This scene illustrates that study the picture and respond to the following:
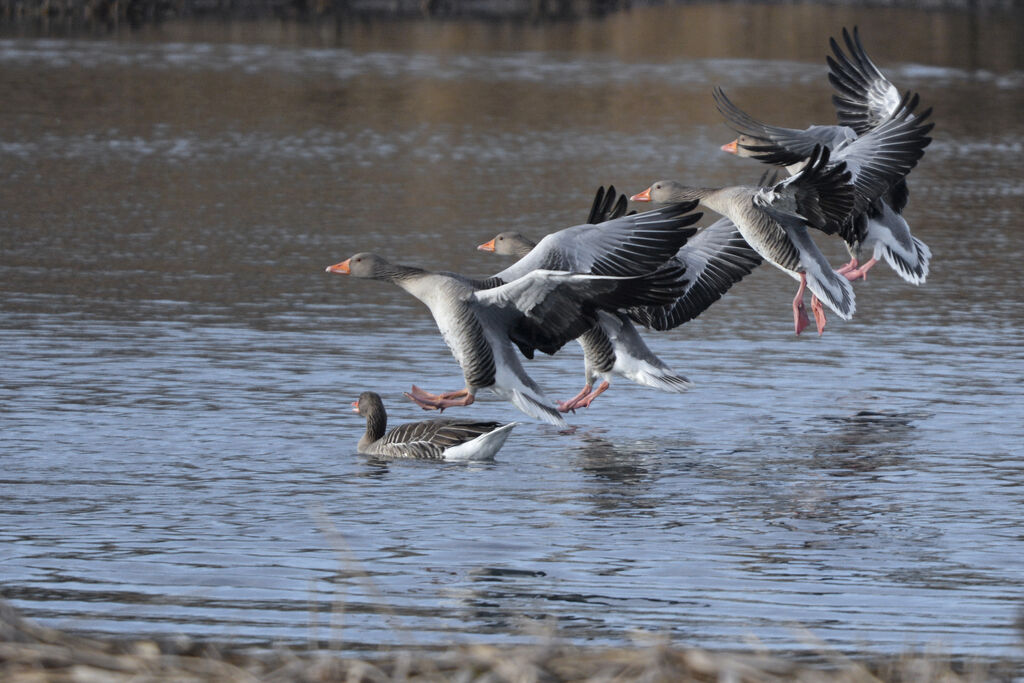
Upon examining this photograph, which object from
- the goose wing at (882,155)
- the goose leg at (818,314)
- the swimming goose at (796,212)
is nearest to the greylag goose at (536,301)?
the swimming goose at (796,212)

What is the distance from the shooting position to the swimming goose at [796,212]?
520 inches

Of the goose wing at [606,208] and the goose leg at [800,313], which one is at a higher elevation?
the goose wing at [606,208]

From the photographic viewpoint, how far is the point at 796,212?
13719 millimetres

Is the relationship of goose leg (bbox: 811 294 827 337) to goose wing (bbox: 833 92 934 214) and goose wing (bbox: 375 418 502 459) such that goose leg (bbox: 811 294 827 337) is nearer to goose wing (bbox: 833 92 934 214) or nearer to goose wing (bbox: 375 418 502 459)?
goose wing (bbox: 833 92 934 214)

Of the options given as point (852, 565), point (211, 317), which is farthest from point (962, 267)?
point (852, 565)

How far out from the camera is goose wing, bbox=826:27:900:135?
55.1 ft

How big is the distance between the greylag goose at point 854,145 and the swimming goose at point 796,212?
0.66 meters

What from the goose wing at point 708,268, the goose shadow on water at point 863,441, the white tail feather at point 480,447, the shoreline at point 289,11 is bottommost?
the goose shadow on water at point 863,441

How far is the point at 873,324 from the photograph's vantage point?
54.6 ft

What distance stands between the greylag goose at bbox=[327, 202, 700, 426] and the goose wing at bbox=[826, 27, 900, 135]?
5476 mm

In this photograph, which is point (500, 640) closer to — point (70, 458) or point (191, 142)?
point (70, 458)

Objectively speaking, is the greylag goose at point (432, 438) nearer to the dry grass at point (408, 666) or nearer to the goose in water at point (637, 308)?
the goose in water at point (637, 308)

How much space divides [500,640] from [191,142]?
2423 cm

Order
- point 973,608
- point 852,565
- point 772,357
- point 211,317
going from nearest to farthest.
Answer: point 973,608
point 852,565
point 772,357
point 211,317
